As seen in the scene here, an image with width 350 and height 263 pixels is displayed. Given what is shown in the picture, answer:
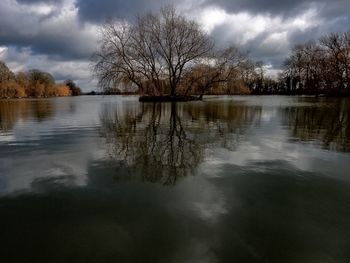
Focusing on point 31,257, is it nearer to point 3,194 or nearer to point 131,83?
point 3,194

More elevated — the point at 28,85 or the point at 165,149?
the point at 28,85

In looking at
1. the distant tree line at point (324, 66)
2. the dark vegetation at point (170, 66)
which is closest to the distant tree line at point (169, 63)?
the dark vegetation at point (170, 66)

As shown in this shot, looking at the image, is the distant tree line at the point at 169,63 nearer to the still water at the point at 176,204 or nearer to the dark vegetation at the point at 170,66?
the dark vegetation at the point at 170,66

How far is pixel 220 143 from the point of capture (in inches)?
364

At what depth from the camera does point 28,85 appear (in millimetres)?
104688

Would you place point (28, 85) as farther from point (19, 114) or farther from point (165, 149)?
point (165, 149)

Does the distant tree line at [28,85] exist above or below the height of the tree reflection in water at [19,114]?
above

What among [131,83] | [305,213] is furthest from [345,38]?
[305,213]

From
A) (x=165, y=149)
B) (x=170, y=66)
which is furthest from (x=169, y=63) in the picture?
(x=165, y=149)

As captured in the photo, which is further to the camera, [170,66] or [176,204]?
[170,66]

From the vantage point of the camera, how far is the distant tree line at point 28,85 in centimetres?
9303

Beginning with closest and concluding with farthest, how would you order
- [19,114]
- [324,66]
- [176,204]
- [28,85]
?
1. [176,204]
2. [19,114]
3. [324,66]
4. [28,85]

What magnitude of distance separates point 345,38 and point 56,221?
69.9 metres

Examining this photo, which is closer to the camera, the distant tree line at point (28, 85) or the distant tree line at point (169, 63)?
the distant tree line at point (169, 63)
